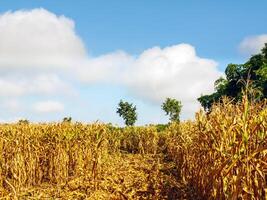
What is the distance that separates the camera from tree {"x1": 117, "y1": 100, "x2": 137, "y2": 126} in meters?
63.2

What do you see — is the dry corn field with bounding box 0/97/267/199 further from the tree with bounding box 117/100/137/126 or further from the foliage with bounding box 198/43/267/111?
the tree with bounding box 117/100/137/126

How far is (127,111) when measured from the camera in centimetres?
6350

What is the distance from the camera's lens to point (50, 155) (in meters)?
14.3

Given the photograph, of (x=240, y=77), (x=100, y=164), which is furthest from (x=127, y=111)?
(x=100, y=164)

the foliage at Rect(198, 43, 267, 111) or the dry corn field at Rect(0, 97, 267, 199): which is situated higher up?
the foliage at Rect(198, 43, 267, 111)

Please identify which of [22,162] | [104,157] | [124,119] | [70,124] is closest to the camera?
[22,162]

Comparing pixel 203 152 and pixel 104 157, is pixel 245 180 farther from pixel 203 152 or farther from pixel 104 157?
pixel 104 157

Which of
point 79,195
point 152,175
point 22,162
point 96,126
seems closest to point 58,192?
point 79,195

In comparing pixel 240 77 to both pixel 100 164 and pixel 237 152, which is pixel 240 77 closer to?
pixel 100 164

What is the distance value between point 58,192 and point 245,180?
21.5 feet

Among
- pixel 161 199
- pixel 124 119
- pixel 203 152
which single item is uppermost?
pixel 124 119

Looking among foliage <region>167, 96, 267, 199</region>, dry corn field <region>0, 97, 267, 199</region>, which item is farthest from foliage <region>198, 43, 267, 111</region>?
foliage <region>167, 96, 267, 199</region>

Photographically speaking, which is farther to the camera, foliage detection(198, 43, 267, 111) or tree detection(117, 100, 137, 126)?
tree detection(117, 100, 137, 126)

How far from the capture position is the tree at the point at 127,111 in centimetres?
6316
